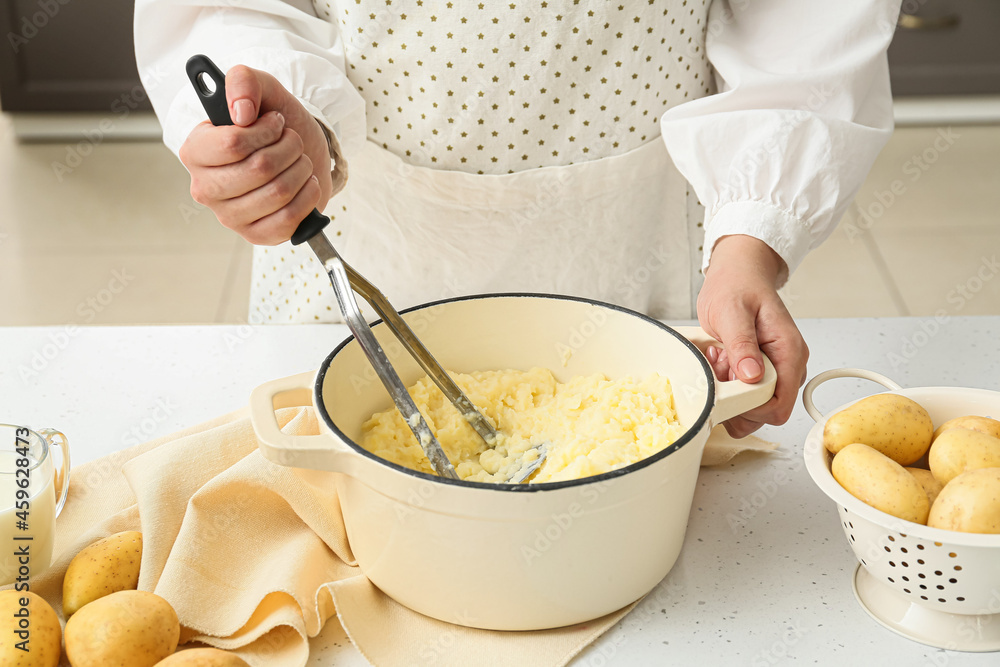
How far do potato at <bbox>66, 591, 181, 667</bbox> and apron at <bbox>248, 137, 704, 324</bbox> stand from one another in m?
0.51

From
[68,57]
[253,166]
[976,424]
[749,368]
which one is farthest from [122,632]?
[68,57]

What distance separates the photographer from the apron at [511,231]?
931 mm

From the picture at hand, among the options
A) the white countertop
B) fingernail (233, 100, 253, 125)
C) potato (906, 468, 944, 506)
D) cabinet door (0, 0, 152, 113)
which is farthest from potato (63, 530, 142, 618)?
cabinet door (0, 0, 152, 113)

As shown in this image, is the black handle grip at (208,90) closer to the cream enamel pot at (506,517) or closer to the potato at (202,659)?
the cream enamel pot at (506,517)

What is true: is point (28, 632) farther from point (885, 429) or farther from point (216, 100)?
point (885, 429)

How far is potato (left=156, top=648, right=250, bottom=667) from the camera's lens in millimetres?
489

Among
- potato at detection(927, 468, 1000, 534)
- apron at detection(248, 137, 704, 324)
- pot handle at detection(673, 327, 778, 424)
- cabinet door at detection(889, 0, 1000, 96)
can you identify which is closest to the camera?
potato at detection(927, 468, 1000, 534)

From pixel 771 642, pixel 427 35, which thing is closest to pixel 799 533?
pixel 771 642

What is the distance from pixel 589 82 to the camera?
89 cm

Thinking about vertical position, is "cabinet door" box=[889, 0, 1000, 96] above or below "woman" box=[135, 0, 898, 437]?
below

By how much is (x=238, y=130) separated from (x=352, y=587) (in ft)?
1.05

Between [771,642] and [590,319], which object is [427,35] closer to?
[590,319]

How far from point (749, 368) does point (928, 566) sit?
16 cm

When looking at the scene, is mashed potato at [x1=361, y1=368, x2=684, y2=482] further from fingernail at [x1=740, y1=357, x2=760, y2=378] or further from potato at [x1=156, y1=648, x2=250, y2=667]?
potato at [x1=156, y1=648, x2=250, y2=667]
